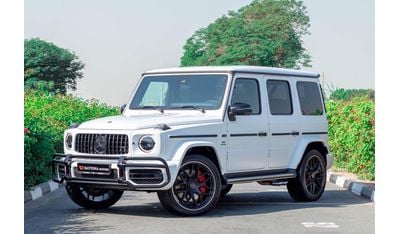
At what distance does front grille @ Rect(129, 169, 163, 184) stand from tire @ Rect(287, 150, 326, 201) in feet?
10.4

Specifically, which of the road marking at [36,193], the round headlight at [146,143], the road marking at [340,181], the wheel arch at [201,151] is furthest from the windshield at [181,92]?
the road marking at [340,181]

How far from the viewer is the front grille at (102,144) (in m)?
11.1

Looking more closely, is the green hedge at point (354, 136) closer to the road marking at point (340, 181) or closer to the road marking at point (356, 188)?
the road marking at point (340, 181)

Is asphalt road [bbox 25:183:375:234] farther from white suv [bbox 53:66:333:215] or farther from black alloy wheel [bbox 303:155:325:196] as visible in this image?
white suv [bbox 53:66:333:215]

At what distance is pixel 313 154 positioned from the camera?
538 inches

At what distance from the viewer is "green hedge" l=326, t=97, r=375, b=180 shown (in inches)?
664

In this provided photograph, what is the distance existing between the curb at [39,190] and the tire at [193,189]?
310cm
